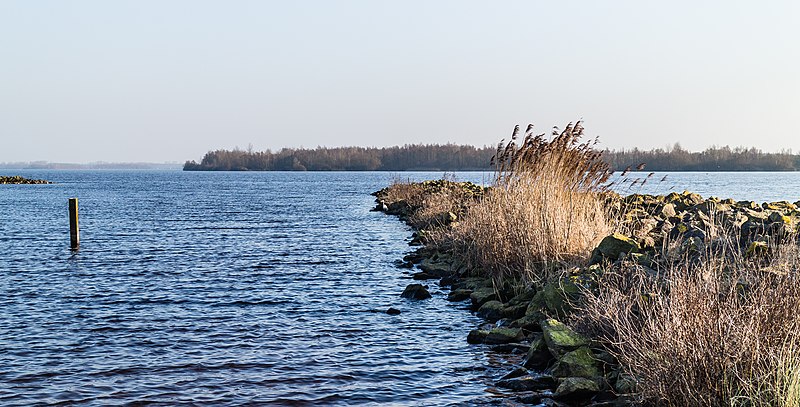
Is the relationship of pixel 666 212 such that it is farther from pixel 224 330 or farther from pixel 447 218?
pixel 224 330

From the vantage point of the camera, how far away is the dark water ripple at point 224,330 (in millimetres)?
9148

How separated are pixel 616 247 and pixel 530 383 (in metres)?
3.91

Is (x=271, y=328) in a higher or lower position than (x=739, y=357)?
lower

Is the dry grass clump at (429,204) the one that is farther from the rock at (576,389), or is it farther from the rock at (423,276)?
the rock at (576,389)

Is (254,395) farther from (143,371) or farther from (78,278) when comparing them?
(78,278)

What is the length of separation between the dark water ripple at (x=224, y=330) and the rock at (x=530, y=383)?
40 centimetres

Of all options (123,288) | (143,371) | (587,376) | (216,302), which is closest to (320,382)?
(143,371)

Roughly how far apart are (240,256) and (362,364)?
44.9 feet

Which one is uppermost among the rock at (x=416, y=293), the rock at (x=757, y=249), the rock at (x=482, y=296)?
the rock at (x=757, y=249)

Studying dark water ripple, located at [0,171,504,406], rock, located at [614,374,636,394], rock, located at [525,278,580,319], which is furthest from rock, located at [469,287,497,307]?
rock, located at [614,374,636,394]

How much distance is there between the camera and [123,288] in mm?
16781

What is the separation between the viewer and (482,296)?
13969mm

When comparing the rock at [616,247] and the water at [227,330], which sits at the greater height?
the rock at [616,247]

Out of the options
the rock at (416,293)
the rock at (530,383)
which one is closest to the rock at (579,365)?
the rock at (530,383)
